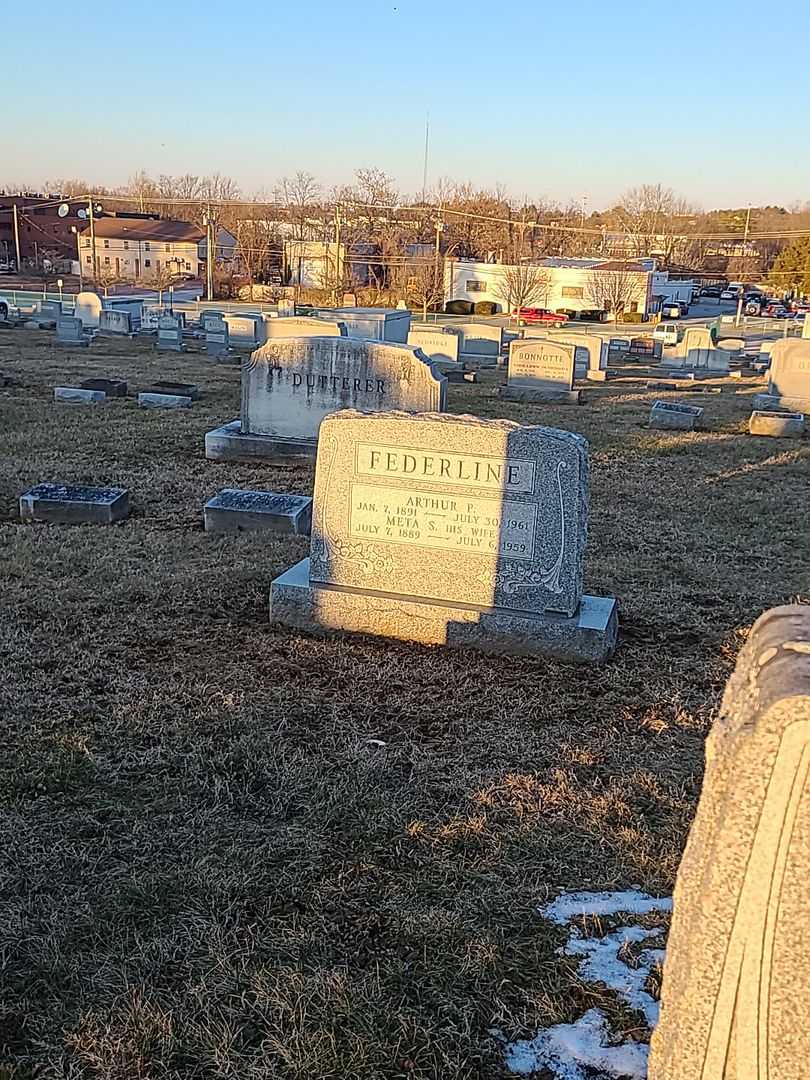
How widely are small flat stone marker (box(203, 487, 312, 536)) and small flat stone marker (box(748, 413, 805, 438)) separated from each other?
29.4 feet

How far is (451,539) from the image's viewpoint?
541 centimetres

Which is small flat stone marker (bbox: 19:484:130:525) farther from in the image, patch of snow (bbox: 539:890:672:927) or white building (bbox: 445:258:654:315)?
white building (bbox: 445:258:654:315)

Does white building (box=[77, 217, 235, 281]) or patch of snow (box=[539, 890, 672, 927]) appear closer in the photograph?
patch of snow (box=[539, 890, 672, 927])

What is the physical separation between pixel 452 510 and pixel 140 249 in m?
59.9

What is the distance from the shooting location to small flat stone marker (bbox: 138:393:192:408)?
A: 550 inches

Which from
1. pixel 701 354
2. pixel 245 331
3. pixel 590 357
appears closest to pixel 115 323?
pixel 245 331

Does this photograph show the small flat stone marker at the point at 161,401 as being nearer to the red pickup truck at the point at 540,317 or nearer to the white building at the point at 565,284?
the red pickup truck at the point at 540,317

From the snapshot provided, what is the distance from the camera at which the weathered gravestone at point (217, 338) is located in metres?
23.0

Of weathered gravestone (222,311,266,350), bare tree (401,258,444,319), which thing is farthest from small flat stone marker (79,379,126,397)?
bare tree (401,258,444,319)

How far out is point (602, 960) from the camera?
9.38 feet

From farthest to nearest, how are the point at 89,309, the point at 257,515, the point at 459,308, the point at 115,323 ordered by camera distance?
the point at 459,308 < the point at 89,309 < the point at 115,323 < the point at 257,515

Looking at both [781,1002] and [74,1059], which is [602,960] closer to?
[781,1002]

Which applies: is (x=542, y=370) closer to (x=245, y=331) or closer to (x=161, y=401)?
(x=161, y=401)

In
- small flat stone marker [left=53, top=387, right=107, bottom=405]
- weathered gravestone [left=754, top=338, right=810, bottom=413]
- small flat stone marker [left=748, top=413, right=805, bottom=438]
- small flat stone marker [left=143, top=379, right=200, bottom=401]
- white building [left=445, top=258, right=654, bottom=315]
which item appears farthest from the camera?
white building [left=445, top=258, right=654, bottom=315]
